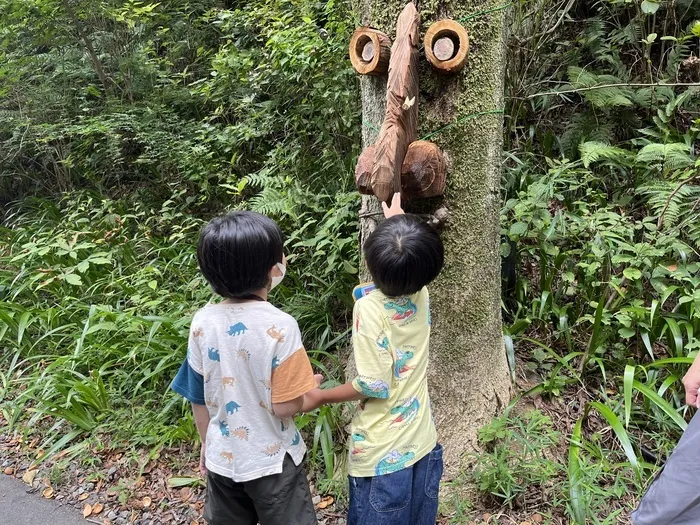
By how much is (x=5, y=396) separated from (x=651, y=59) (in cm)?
608

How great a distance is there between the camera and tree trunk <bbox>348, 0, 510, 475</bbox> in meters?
1.86

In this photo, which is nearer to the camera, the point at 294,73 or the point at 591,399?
the point at 591,399

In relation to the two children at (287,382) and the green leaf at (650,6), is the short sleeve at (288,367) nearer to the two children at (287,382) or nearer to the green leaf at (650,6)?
the two children at (287,382)

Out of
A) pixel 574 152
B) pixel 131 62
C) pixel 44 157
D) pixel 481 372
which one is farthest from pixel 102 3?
pixel 481 372

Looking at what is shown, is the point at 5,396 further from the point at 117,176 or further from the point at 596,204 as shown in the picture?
the point at 596,204

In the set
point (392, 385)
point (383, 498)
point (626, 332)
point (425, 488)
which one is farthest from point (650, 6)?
point (383, 498)

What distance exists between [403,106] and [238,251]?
80 centimetres

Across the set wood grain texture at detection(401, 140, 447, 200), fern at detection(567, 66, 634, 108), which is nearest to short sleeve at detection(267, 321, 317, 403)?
wood grain texture at detection(401, 140, 447, 200)

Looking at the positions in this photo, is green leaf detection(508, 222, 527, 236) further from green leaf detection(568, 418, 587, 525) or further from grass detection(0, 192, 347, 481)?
grass detection(0, 192, 347, 481)

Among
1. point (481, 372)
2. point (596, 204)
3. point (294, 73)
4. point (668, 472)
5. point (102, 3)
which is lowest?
point (481, 372)

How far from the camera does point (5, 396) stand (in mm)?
3348

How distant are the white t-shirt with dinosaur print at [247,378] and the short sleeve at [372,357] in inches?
6.2

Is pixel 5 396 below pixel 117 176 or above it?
below

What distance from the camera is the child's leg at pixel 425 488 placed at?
5.18 ft
